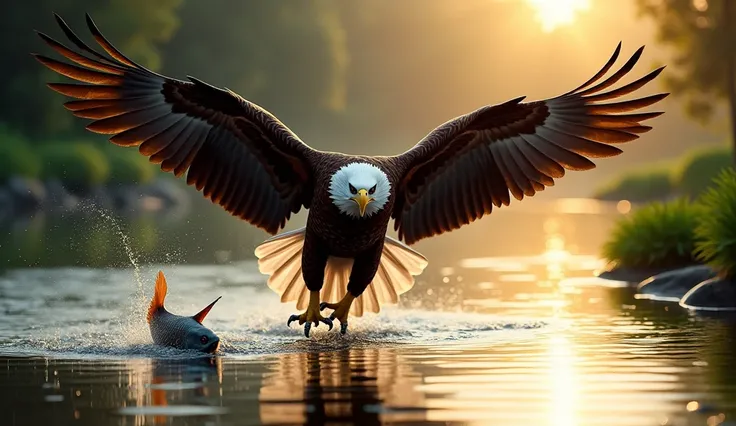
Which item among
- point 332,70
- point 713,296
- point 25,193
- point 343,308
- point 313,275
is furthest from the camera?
point 332,70

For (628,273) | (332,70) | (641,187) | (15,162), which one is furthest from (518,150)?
(332,70)

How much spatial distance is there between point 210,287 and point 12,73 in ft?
112

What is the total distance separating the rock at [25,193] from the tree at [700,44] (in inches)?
680

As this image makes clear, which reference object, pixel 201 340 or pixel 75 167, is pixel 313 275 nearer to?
pixel 201 340

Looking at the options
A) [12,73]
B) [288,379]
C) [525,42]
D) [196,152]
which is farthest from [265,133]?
[525,42]

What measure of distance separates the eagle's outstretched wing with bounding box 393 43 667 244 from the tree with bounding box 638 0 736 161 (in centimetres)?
1987

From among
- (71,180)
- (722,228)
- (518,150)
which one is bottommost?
(722,228)

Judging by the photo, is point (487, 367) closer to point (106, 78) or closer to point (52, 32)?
point (106, 78)

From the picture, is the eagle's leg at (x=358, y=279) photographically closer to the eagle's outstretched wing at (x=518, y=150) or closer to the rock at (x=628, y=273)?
the eagle's outstretched wing at (x=518, y=150)

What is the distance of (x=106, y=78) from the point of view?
10.6 m

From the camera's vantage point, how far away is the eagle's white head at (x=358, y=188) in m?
9.29

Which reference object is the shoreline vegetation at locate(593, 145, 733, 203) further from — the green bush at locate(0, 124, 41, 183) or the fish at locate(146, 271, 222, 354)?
the fish at locate(146, 271, 222, 354)

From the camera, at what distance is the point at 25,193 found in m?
37.5

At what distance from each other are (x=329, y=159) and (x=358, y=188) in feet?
2.84
